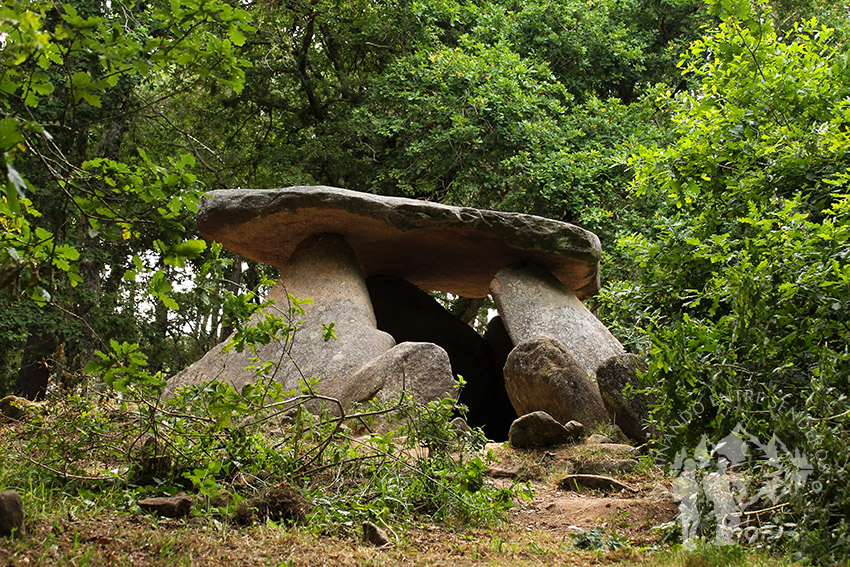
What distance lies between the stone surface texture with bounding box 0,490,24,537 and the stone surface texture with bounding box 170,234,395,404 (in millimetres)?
3966

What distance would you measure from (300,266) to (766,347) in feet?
20.1

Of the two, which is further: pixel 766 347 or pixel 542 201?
pixel 542 201

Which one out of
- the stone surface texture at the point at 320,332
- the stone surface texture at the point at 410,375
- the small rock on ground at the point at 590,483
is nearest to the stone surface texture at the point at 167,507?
the small rock on ground at the point at 590,483

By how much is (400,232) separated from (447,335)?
2.30 meters

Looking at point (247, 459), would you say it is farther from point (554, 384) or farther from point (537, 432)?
point (554, 384)

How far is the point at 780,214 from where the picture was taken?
10.6ft

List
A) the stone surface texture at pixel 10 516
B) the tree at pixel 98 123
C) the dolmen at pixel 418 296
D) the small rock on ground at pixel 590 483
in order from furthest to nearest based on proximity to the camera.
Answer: the dolmen at pixel 418 296 < the small rock on ground at pixel 590 483 < the stone surface texture at pixel 10 516 < the tree at pixel 98 123

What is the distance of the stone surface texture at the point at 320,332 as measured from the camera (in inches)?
281

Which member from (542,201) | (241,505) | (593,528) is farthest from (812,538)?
(542,201)

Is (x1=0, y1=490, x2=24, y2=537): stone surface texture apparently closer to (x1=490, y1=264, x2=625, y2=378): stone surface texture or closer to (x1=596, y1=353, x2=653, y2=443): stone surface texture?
(x1=596, y1=353, x2=653, y2=443): stone surface texture

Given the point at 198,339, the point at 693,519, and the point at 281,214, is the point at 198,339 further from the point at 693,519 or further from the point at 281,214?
the point at 693,519

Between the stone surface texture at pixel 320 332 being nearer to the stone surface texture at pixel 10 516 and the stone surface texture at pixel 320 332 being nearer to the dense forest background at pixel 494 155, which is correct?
the dense forest background at pixel 494 155

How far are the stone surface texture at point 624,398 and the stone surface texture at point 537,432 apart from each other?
1.70 ft

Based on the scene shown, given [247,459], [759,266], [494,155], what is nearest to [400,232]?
[494,155]
